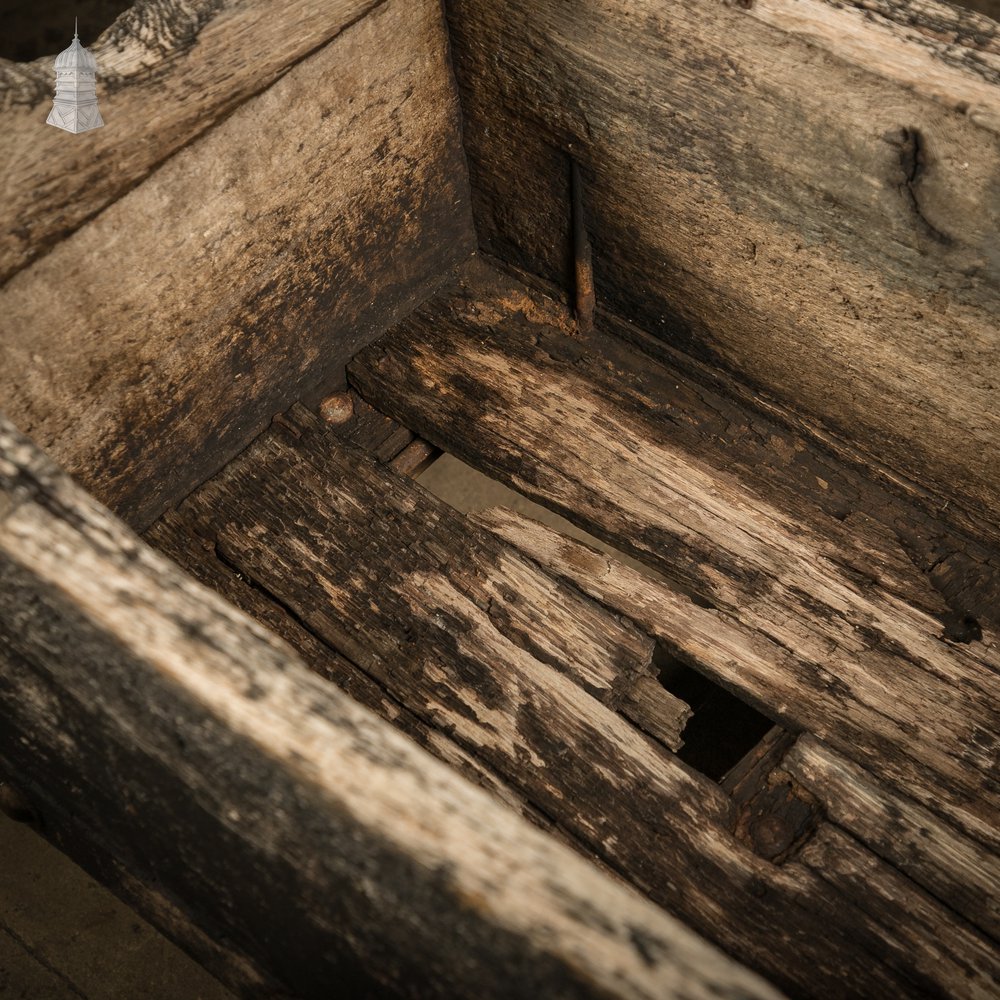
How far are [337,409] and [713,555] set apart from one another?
2.56 ft

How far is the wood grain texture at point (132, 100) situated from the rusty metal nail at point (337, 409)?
648 millimetres

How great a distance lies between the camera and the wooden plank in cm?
190

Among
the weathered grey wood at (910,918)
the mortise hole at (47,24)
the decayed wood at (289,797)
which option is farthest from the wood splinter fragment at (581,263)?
the mortise hole at (47,24)

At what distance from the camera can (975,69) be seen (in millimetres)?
1722

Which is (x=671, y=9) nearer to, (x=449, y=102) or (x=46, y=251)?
(x=449, y=102)

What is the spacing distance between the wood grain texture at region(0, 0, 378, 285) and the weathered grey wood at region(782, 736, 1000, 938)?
4.51 feet

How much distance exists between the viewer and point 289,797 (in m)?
1.26

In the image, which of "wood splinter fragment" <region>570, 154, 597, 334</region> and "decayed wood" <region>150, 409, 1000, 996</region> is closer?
"decayed wood" <region>150, 409, 1000, 996</region>

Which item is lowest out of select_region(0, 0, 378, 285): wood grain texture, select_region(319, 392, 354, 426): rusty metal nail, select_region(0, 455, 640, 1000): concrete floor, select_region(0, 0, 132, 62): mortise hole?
select_region(0, 455, 640, 1000): concrete floor

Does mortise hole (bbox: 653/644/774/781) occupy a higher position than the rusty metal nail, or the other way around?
the rusty metal nail

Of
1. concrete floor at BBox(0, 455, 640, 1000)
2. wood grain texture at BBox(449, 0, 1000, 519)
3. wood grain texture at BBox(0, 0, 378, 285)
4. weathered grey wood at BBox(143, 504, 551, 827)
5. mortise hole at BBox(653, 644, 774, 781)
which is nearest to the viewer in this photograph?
wood grain texture at BBox(0, 0, 378, 285)

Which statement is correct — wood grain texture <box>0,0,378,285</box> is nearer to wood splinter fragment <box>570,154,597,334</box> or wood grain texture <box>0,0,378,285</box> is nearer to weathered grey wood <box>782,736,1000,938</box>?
wood splinter fragment <box>570,154,597,334</box>

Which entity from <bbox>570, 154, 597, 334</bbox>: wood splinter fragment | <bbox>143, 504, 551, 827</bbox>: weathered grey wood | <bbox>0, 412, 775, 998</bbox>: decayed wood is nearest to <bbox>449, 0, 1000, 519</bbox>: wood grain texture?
<bbox>570, 154, 597, 334</bbox>: wood splinter fragment

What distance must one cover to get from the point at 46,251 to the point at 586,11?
0.93 metres
